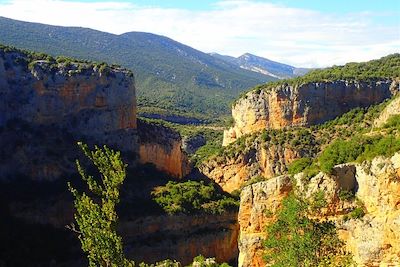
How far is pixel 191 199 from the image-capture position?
5047 centimetres

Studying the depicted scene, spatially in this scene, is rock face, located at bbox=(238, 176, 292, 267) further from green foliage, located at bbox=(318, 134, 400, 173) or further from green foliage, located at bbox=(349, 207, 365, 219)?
green foliage, located at bbox=(349, 207, 365, 219)

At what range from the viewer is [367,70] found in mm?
70375

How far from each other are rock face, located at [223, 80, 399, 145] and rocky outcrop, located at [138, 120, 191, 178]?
12.5 m

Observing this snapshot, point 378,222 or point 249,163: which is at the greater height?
point 378,222

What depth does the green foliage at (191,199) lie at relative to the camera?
48938 mm

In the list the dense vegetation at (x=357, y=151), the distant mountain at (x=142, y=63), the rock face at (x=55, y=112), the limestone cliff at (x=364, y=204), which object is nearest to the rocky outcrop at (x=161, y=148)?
the rock face at (x=55, y=112)

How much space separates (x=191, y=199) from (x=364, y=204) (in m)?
26.4

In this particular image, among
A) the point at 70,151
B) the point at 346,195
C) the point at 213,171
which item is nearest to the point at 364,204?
the point at 346,195

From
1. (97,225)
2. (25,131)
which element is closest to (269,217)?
(97,225)

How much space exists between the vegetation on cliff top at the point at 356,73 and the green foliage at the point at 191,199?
1903 cm

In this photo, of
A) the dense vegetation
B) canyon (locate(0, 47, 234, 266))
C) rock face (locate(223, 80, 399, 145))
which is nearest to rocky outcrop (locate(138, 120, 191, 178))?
canyon (locate(0, 47, 234, 266))

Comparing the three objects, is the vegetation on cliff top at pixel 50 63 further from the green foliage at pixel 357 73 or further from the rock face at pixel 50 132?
the green foliage at pixel 357 73

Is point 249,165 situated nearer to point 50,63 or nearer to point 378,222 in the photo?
point 50,63

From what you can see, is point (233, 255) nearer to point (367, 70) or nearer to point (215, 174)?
point (215, 174)
